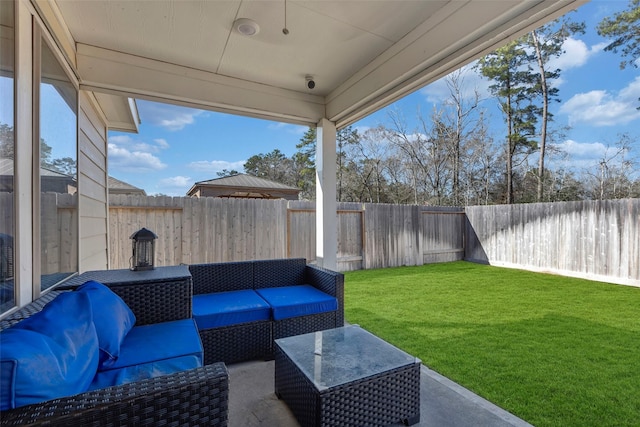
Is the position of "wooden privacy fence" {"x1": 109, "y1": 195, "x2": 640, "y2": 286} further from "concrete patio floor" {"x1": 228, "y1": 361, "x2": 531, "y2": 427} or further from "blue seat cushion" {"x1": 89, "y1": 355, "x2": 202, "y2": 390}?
"blue seat cushion" {"x1": 89, "y1": 355, "x2": 202, "y2": 390}

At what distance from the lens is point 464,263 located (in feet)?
25.1

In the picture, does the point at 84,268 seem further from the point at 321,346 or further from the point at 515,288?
the point at 515,288

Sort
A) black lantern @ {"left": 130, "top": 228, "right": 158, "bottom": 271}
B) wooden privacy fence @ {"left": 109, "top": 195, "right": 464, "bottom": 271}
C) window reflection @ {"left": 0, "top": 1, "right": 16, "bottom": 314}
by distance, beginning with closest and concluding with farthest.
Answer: window reflection @ {"left": 0, "top": 1, "right": 16, "bottom": 314} < black lantern @ {"left": 130, "top": 228, "right": 158, "bottom": 271} < wooden privacy fence @ {"left": 109, "top": 195, "right": 464, "bottom": 271}

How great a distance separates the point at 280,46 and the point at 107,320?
2.51 meters

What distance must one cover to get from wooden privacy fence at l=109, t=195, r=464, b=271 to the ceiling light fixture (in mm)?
3286

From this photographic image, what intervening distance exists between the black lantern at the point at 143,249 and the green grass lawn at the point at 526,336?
7.60 ft

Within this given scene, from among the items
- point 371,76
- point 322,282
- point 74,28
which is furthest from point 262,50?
point 322,282

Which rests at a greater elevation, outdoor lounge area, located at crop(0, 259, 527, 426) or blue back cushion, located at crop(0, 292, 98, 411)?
blue back cushion, located at crop(0, 292, 98, 411)

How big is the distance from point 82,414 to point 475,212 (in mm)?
8684

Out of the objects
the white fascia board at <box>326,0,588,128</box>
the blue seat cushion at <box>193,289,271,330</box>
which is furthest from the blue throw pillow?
the white fascia board at <box>326,0,588,128</box>

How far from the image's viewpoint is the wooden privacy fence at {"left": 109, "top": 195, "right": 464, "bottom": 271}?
479cm

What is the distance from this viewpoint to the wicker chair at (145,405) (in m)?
0.91

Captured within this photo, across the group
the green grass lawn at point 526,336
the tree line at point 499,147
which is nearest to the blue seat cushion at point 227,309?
the green grass lawn at point 526,336

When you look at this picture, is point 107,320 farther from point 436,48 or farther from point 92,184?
point 436,48
